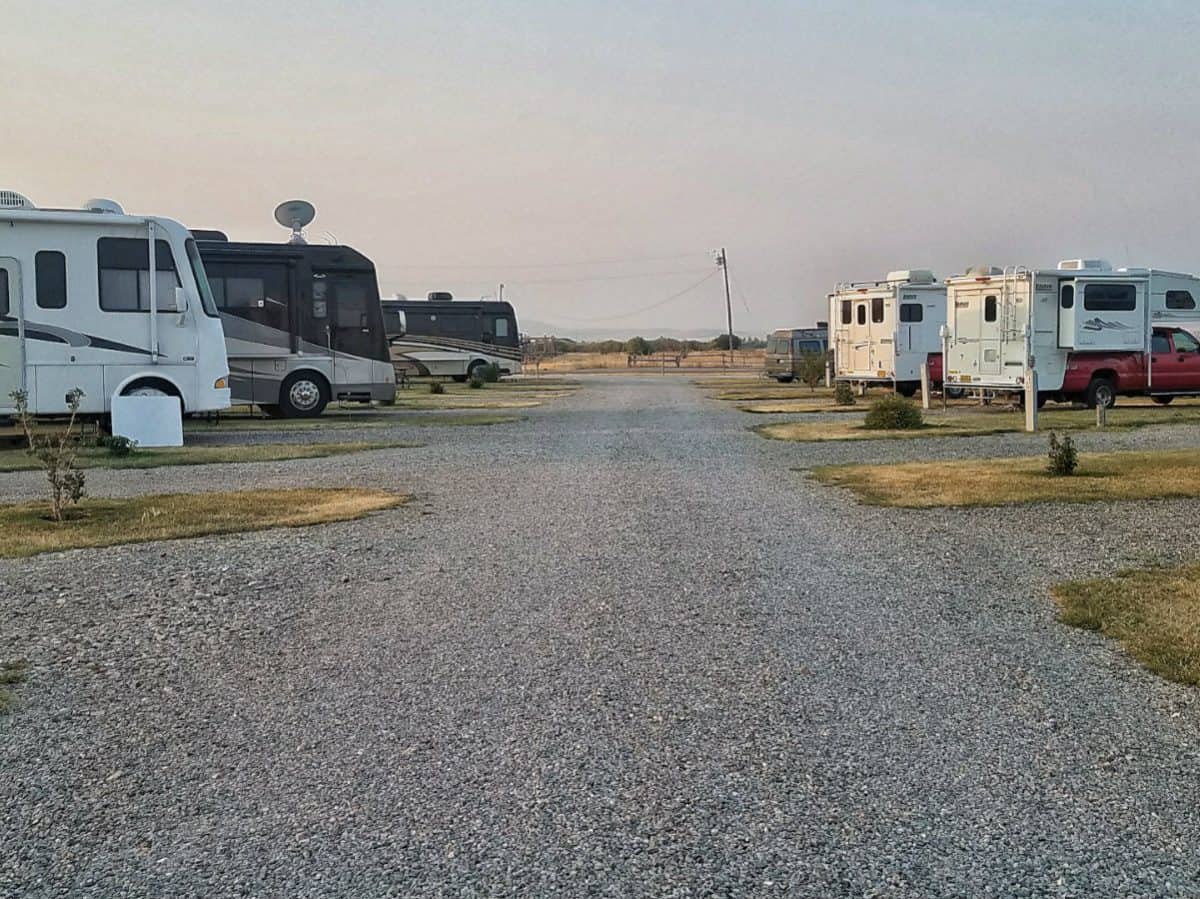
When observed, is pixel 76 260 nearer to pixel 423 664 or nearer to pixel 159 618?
pixel 159 618

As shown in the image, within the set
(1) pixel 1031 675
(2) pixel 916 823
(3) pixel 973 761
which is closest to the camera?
(2) pixel 916 823

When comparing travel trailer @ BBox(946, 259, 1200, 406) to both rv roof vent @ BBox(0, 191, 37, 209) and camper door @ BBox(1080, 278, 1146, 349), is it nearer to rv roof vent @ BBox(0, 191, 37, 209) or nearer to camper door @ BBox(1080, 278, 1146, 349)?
camper door @ BBox(1080, 278, 1146, 349)

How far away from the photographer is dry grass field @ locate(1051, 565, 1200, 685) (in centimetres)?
585

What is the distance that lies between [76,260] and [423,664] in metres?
13.6

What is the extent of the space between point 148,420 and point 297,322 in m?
6.26

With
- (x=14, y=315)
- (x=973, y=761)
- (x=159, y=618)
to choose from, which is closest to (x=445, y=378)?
(x=14, y=315)

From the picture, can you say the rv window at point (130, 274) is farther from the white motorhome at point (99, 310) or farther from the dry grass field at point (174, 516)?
the dry grass field at point (174, 516)

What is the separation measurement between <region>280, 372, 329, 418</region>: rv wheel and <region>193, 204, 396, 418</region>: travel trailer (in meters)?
0.02

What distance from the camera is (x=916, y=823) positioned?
393 cm

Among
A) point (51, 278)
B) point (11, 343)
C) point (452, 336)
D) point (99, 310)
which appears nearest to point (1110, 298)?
point (99, 310)

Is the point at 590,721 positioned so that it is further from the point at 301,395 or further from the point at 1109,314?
the point at 1109,314

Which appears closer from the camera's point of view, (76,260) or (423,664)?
(423,664)

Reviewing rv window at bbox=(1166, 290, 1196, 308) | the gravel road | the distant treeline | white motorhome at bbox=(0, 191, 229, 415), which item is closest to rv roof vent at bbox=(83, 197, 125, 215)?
white motorhome at bbox=(0, 191, 229, 415)

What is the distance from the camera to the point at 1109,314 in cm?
2388
